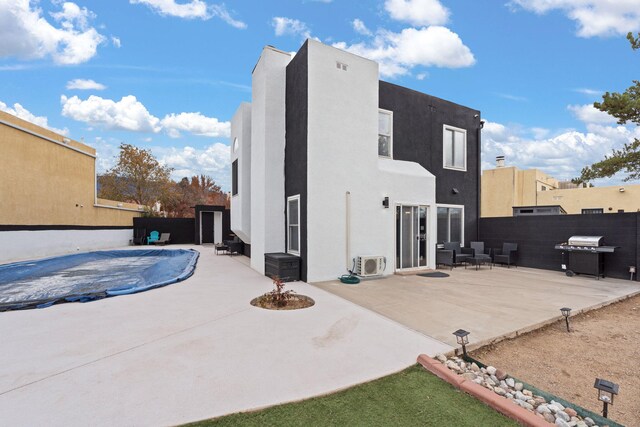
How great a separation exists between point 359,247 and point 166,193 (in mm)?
26112

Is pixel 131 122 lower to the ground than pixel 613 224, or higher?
higher

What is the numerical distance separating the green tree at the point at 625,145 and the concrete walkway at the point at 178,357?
888 cm

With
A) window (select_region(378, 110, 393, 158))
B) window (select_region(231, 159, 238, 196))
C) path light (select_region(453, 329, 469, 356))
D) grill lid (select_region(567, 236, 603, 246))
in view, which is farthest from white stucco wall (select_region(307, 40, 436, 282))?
window (select_region(231, 159, 238, 196))

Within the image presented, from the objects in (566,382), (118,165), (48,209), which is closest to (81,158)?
(48,209)

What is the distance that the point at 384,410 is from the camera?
2.38 meters

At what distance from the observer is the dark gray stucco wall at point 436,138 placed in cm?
1005

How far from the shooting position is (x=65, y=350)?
353 cm

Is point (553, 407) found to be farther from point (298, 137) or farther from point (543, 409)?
point (298, 137)

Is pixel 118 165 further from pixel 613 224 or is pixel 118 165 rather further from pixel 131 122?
pixel 613 224

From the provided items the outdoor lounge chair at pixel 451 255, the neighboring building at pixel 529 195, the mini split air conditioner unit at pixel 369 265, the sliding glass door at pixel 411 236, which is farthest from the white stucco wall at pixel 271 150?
the neighboring building at pixel 529 195

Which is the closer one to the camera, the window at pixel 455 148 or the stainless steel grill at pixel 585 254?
the stainless steel grill at pixel 585 254

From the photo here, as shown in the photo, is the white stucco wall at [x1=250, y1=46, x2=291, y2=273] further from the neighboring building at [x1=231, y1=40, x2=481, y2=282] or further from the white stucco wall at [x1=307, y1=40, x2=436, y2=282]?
the white stucco wall at [x1=307, y1=40, x2=436, y2=282]

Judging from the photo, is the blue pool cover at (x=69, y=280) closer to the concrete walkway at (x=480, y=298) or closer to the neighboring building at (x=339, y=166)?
the neighboring building at (x=339, y=166)

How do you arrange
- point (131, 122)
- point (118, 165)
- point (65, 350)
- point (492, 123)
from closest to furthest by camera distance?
point (65, 350) < point (492, 123) < point (118, 165) < point (131, 122)
